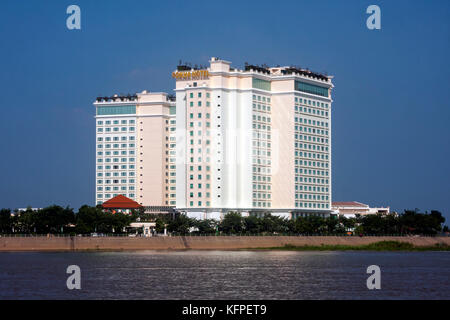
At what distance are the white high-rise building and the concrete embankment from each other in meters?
18.6

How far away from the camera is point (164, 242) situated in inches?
6668

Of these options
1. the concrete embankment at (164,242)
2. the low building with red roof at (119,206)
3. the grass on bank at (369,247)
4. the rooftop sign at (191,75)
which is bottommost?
the grass on bank at (369,247)

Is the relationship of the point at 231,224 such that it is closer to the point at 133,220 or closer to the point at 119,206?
the point at 133,220

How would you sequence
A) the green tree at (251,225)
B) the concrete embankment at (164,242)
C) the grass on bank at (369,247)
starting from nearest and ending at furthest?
the concrete embankment at (164,242) < the grass on bank at (369,247) < the green tree at (251,225)

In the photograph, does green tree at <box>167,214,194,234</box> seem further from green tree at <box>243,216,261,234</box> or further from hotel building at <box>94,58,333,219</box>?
green tree at <box>243,216,261,234</box>

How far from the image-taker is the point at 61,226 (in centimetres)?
17275

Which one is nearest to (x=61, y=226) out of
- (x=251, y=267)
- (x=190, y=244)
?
(x=190, y=244)

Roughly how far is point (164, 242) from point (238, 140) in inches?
1305

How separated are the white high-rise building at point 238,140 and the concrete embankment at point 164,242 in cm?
1864

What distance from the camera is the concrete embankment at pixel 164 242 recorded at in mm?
163375

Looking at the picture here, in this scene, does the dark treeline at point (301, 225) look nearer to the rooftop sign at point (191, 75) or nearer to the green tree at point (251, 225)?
the green tree at point (251, 225)

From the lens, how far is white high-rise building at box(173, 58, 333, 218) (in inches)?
7387

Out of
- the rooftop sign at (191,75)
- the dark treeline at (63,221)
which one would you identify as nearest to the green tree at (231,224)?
the dark treeline at (63,221)
